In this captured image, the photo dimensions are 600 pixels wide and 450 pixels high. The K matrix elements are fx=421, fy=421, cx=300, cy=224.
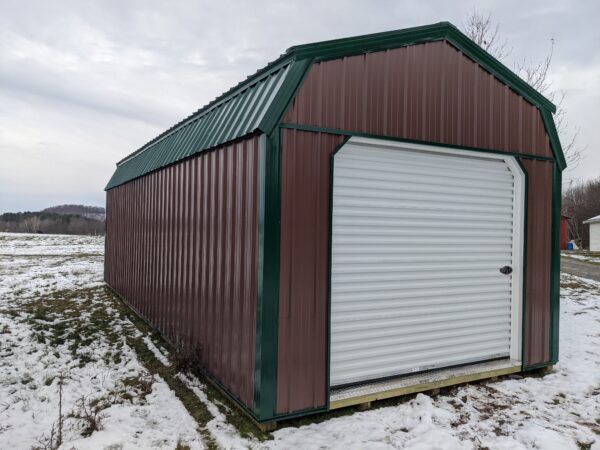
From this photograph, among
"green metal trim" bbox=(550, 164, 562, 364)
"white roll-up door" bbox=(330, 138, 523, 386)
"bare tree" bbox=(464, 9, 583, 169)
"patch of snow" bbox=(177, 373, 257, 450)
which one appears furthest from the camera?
"bare tree" bbox=(464, 9, 583, 169)

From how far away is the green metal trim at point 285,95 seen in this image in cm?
354

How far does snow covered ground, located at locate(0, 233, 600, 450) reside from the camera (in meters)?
3.37

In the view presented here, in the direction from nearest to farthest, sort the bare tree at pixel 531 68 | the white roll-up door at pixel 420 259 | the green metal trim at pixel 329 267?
the green metal trim at pixel 329 267
the white roll-up door at pixel 420 259
the bare tree at pixel 531 68

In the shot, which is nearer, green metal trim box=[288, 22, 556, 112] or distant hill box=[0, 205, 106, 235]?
green metal trim box=[288, 22, 556, 112]

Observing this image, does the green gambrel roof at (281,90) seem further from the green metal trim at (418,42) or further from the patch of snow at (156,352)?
the patch of snow at (156,352)

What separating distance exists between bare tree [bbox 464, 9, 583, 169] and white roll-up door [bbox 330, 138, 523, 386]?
30.2ft

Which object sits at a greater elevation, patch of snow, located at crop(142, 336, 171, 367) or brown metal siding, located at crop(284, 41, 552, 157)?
brown metal siding, located at crop(284, 41, 552, 157)

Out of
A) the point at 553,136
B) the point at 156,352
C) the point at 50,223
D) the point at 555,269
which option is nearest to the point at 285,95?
the point at 553,136

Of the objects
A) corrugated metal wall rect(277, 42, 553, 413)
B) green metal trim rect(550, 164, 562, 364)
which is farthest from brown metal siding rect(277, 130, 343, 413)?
green metal trim rect(550, 164, 562, 364)

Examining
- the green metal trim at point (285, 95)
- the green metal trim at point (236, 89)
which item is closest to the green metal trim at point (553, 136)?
the green metal trim at point (285, 95)

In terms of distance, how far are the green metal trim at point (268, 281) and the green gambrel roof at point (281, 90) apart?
11.5 inches

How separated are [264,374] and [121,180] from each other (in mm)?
7956

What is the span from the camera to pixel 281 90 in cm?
363

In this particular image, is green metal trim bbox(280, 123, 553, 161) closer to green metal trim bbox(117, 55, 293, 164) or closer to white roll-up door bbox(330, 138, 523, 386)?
white roll-up door bbox(330, 138, 523, 386)
